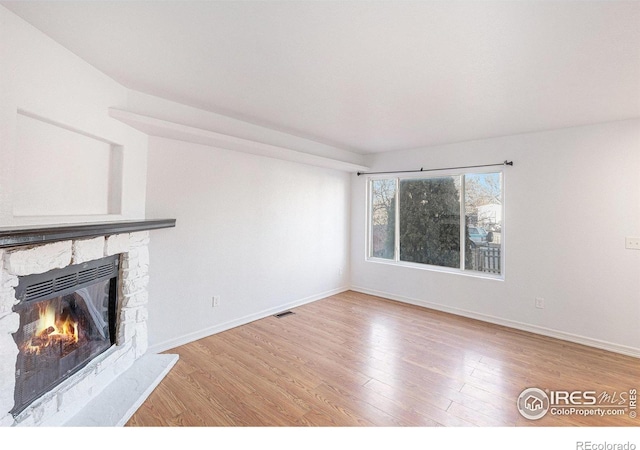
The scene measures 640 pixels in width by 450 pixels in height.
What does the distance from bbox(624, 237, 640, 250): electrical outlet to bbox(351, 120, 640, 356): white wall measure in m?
0.04

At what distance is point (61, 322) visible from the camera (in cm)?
186

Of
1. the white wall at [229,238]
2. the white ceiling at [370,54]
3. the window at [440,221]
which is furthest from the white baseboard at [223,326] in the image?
the white ceiling at [370,54]

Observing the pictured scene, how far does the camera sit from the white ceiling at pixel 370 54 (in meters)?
1.43

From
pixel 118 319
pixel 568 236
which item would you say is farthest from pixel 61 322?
pixel 568 236

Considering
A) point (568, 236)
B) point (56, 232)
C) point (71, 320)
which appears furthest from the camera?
point (568, 236)

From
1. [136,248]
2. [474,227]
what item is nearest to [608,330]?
→ [474,227]

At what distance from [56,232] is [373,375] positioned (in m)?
2.44

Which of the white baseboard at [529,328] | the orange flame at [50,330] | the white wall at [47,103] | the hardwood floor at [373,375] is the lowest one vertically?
the hardwood floor at [373,375]

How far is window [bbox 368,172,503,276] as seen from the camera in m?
3.80

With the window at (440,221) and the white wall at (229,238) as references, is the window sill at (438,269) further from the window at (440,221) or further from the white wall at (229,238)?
the white wall at (229,238)

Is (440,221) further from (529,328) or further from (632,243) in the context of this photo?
(632,243)

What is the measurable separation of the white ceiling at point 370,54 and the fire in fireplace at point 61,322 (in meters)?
1.48

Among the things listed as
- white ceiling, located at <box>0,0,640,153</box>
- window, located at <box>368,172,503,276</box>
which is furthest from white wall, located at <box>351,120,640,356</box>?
white ceiling, located at <box>0,0,640,153</box>

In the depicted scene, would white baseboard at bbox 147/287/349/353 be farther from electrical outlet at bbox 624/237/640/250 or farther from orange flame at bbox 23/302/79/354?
electrical outlet at bbox 624/237/640/250
